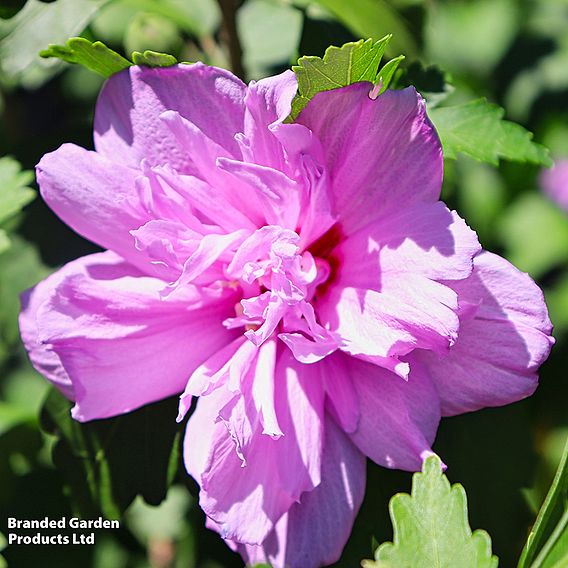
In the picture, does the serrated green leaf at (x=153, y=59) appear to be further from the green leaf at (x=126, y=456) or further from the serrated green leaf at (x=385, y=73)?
the green leaf at (x=126, y=456)

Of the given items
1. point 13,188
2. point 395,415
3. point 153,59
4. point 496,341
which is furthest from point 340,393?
point 13,188

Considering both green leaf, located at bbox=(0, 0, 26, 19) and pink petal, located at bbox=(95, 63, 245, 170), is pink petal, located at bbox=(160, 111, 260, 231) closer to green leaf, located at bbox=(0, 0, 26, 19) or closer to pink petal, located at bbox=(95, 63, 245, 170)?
pink petal, located at bbox=(95, 63, 245, 170)

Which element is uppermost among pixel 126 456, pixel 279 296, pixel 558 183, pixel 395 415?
pixel 279 296

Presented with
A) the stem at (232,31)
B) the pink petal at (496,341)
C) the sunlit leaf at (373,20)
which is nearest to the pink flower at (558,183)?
the sunlit leaf at (373,20)

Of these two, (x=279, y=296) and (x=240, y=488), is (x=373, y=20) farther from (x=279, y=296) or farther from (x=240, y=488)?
(x=240, y=488)

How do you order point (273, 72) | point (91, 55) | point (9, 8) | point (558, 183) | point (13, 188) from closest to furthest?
point (91, 55) < point (9, 8) < point (13, 188) < point (273, 72) < point (558, 183)
